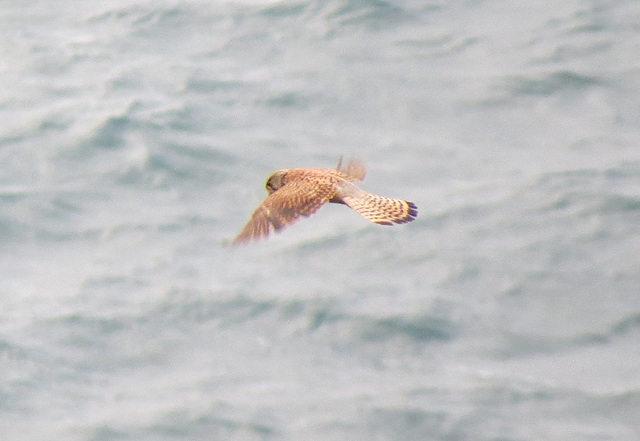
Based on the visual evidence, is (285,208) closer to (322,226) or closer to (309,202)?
(309,202)

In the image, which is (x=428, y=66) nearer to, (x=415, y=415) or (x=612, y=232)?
(x=612, y=232)

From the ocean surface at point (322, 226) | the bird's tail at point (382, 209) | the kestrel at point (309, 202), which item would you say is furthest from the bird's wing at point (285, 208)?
the ocean surface at point (322, 226)

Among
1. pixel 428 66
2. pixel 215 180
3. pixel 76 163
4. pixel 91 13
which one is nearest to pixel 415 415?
pixel 215 180

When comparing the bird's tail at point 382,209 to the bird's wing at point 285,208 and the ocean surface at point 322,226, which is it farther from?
the ocean surface at point 322,226

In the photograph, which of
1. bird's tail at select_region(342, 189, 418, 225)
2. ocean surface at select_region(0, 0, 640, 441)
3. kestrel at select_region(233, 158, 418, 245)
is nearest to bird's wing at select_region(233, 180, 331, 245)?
kestrel at select_region(233, 158, 418, 245)

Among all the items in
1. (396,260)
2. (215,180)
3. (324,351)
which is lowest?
(324,351)

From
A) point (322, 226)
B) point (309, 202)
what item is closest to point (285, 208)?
point (309, 202)

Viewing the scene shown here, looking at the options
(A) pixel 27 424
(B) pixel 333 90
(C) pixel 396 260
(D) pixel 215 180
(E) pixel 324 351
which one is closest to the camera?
(A) pixel 27 424

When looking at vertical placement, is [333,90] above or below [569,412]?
above
